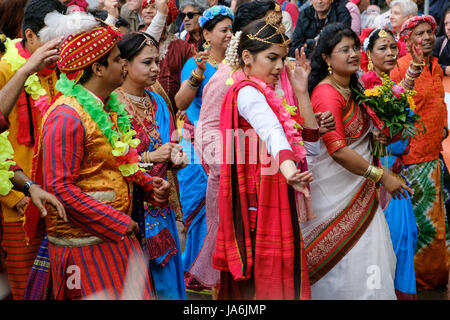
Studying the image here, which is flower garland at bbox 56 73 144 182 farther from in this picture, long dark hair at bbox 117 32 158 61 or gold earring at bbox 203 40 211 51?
gold earring at bbox 203 40 211 51

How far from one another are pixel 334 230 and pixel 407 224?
1012 mm

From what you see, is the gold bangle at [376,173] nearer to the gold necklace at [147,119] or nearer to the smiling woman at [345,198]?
the smiling woman at [345,198]

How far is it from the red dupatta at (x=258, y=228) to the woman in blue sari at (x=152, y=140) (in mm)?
524

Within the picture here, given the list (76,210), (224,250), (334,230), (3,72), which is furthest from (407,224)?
(3,72)

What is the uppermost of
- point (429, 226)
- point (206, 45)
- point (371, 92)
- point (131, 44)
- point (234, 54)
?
point (206, 45)

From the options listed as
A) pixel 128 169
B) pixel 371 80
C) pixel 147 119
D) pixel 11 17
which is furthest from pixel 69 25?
pixel 371 80

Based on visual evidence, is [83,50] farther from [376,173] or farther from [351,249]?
[351,249]

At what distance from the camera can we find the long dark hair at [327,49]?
14.9 feet

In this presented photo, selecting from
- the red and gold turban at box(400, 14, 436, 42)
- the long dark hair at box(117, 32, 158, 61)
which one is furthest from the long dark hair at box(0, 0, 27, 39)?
the red and gold turban at box(400, 14, 436, 42)

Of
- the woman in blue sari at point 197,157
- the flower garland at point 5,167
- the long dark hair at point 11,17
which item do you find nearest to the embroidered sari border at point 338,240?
the woman in blue sari at point 197,157

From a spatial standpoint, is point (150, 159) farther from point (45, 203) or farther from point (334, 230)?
point (334, 230)

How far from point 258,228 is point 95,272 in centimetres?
97

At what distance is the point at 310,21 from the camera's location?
8844mm
